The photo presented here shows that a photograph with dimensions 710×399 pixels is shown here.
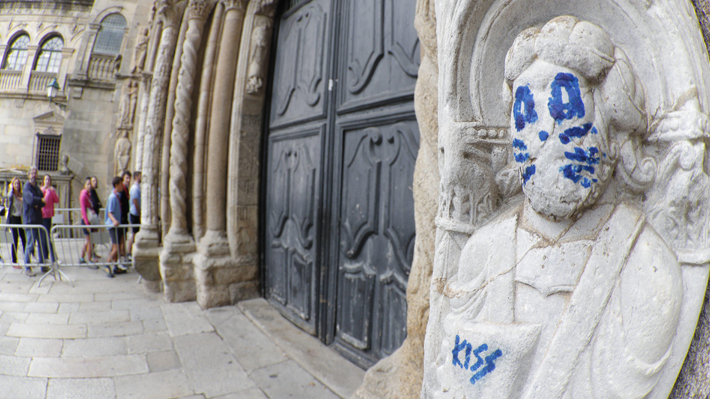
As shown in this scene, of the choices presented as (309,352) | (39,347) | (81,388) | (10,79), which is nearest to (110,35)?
(10,79)

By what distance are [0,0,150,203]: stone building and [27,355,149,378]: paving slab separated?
26.2 ft

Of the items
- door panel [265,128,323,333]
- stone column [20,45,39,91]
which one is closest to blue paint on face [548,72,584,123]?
door panel [265,128,323,333]

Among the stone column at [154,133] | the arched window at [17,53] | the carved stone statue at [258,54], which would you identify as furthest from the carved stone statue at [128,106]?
the arched window at [17,53]

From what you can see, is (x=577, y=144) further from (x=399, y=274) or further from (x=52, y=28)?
(x=52, y=28)

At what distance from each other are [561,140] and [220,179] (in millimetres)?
3608

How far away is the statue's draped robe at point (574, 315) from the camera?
70 centimetres

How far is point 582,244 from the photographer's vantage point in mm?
760

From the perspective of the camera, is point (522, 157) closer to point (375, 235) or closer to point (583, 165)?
point (583, 165)

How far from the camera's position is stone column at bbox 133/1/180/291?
441 cm

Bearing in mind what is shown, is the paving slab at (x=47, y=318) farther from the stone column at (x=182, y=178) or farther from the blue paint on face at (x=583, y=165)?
the blue paint on face at (x=583, y=165)

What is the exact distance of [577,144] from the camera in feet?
2.37

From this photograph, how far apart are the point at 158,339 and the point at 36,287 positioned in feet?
8.99

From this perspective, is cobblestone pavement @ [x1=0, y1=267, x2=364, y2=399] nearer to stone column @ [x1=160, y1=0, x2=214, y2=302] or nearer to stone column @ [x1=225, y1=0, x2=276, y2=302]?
stone column @ [x1=160, y1=0, x2=214, y2=302]

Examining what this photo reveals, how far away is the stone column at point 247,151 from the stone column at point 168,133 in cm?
97
